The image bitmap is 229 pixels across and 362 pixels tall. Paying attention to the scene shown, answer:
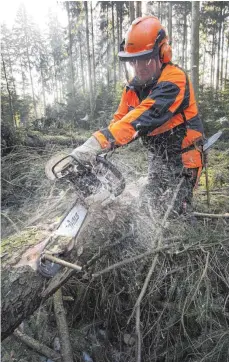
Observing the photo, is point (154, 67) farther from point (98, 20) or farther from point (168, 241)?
point (98, 20)

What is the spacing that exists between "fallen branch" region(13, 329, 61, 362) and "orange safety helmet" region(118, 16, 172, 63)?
2.25m

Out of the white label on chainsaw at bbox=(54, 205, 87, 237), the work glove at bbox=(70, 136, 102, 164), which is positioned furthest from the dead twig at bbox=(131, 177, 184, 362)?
the work glove at bbox=(70, 136, 102, 164)

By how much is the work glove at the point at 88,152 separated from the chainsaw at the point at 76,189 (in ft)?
0.11

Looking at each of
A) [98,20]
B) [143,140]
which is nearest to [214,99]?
[143,140]

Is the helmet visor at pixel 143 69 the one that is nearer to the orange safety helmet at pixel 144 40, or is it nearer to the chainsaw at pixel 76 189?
the orange safety helmet at pixel 144 40

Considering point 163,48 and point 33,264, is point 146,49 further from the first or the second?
point 33,264

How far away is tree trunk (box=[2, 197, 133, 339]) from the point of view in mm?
1978

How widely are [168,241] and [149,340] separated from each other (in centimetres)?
75

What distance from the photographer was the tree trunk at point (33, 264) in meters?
1.98

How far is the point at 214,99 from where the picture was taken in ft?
37.5

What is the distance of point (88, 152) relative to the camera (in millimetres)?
2336

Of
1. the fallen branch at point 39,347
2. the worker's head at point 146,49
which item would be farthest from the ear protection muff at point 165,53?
the fallen branch at point 39,347

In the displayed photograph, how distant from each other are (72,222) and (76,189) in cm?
23

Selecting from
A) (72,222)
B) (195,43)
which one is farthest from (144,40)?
(195,43)
